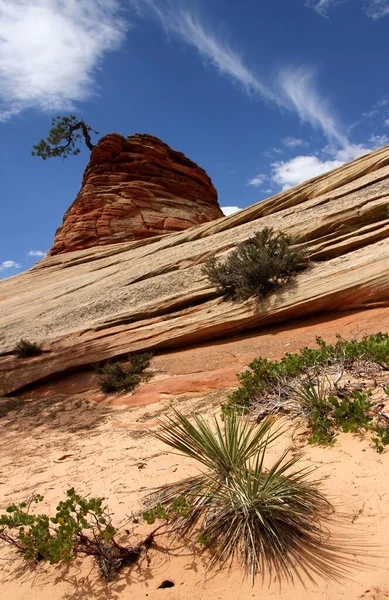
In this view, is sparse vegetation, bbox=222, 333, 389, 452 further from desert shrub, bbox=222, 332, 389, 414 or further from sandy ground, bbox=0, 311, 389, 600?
sandy ground, bbox=0, 311, 389, 600

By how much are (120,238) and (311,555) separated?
21.5 metres

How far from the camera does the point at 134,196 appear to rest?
24.5 meters

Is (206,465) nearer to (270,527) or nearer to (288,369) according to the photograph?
(270,527)

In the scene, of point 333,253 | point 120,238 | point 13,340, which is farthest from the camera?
point 120,238

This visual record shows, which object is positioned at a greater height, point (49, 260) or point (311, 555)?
point (49, 260)

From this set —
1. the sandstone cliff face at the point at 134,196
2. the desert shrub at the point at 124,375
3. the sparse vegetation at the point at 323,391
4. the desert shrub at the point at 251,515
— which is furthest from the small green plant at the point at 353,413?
→ the sandstone cliff face at the point at 134,196

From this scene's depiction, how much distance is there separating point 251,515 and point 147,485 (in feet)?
4.91

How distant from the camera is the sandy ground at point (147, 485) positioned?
232cm

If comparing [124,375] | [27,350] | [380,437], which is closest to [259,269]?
[124,375]

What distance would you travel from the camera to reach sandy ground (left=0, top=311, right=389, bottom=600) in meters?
2.32

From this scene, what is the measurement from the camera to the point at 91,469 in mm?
4559

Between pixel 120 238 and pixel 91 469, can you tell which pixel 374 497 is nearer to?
pixel 91 469

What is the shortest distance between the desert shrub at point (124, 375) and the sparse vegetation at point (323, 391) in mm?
3660

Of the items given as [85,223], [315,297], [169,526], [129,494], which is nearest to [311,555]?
[169,526]
